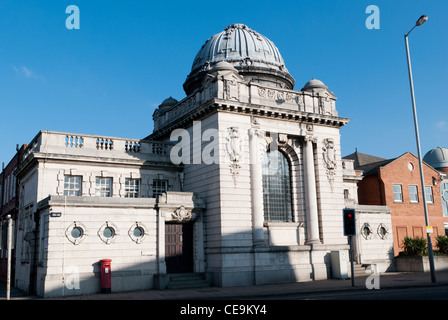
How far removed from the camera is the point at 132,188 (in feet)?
88.9

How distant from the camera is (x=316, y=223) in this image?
2628cm

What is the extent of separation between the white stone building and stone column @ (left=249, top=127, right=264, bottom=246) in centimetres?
6

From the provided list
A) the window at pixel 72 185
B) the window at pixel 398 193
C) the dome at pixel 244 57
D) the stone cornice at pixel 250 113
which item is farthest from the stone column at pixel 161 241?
the window at pixel 398 193

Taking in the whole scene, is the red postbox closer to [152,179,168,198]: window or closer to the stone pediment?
the stone pediment

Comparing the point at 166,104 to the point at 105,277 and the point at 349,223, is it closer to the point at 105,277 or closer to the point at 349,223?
the point at 105,277

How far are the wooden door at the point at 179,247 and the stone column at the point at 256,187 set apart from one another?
363 cm

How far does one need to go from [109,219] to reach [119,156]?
5.80m

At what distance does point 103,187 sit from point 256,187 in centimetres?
896

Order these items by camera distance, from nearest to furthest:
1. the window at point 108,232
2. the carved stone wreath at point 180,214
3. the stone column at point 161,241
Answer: the window at point 108,232
the stone column at point 161,241
the carved stone wreath at point 180,214

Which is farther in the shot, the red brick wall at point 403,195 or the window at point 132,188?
the red brick wall at point 403,195

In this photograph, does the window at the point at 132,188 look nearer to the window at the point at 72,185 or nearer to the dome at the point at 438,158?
the window at the point at 72,185

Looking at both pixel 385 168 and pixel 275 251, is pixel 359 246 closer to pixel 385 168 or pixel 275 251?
pixel 275 251

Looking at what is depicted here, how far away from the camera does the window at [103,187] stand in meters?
26.0
